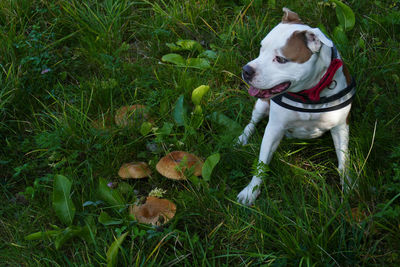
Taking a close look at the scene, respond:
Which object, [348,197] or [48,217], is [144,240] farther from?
[348,197]

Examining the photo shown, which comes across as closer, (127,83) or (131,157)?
(131,157)

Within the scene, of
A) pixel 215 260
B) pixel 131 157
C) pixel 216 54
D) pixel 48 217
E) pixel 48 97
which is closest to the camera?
pixel 215 260

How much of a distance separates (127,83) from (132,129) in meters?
0.60

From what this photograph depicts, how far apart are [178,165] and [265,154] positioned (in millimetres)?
543

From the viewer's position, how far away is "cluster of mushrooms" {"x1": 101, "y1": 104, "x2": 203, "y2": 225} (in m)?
2.32

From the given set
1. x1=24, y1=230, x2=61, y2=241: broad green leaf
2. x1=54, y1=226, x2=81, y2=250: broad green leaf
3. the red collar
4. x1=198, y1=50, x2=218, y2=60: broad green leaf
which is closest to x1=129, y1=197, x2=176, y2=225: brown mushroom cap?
x1=54, y1=226, x2=81, y2=250: broad green leaf

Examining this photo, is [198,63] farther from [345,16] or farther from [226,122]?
[345,16]

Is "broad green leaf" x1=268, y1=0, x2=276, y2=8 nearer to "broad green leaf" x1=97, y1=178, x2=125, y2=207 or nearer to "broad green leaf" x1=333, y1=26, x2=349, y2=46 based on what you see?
"broad green leaf" x1=333, y1=26, x2=349, y2=46

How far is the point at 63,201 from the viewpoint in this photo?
2.41 meters

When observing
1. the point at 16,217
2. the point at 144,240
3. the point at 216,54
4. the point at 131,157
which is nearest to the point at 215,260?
the point at 144,240

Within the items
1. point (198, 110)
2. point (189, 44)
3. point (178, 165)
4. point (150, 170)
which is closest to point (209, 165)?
point (178, 165)

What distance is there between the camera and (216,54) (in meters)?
3.46

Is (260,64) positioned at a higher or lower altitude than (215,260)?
higher

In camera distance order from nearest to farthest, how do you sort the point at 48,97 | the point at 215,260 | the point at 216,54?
the point at 215,260 → the point at 48,97 → the point at 216,54
